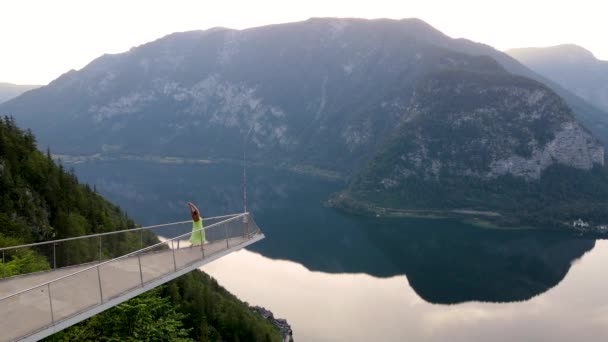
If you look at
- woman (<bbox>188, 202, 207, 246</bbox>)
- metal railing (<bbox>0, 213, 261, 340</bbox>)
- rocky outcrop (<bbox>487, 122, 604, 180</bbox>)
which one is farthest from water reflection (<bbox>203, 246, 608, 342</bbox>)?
rocky outcrop (<bbox>487, 122, 604, 180</bbox>)

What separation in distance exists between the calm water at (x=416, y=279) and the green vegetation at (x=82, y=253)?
92.0 ft

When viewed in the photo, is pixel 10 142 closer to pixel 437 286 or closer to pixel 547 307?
pixel 437 286

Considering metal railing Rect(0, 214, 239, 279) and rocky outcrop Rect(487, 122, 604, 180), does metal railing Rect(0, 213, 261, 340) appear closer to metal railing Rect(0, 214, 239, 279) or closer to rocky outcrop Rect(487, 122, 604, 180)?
metal railing Rect(0, 214, 239, 279)

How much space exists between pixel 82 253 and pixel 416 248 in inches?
4004

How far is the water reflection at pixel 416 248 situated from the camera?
8975 centimetres

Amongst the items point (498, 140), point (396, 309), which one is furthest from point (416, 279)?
point (498, 140)

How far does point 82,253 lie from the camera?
1764cm

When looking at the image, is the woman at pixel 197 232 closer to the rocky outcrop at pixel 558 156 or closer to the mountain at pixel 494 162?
the mountain at pixel 494 162

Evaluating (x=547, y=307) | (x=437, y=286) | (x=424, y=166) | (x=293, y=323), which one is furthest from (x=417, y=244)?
(x=424, y=166)

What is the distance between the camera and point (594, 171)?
179 m

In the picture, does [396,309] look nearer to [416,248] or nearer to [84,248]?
[416,248]

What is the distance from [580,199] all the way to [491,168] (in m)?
30.3

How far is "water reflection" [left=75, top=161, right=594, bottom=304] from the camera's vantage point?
294ft

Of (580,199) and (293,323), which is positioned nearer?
(293,323)
